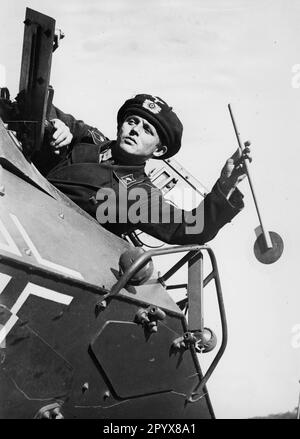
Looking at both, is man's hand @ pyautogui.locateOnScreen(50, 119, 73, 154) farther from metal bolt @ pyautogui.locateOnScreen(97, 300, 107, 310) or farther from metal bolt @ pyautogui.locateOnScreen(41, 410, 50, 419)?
metal bolt @ pyautogui.locateOnScreen(41, 410, 50, 419)

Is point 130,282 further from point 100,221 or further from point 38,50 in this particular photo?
point 38,50

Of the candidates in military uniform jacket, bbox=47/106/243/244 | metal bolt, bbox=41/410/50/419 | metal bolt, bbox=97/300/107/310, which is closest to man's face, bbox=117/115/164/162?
military uniform jacket, bbox=47/106/243/244

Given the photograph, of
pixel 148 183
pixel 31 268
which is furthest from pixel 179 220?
pixel 31 268

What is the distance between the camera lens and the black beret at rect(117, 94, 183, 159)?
15.7ft

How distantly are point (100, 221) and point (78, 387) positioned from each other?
1.43 m

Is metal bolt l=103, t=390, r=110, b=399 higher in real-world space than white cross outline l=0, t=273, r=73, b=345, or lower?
lower

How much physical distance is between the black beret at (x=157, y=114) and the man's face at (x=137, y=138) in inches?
2.0

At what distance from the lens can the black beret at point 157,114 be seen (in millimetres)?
4797

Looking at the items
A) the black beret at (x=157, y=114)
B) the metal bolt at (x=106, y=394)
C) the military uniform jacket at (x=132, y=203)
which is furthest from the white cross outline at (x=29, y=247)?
the black beret at (x=157, y=114)

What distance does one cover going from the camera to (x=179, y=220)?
4402mm

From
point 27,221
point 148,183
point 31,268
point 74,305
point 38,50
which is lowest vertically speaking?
point 74,305

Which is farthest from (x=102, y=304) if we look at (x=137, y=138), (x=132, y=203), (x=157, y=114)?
(x=157, y=114)

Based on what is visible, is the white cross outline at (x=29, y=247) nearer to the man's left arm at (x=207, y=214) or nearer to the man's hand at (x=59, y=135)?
the man's hand at (x=59, y=135)

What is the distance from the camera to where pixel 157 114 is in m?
4.78
